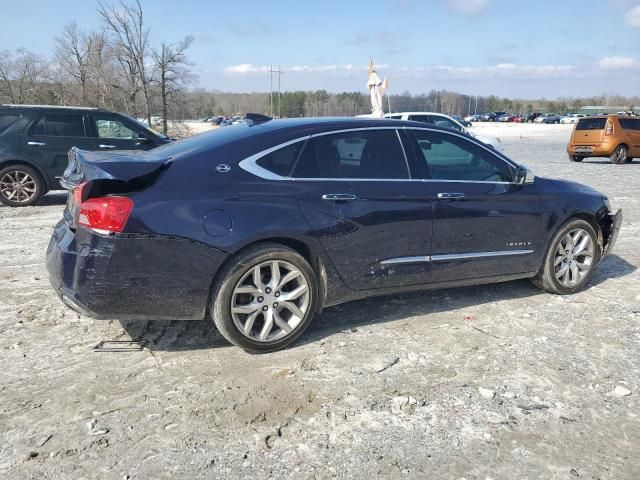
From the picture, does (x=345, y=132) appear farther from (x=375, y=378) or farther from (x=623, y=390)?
(x=623, y=390)

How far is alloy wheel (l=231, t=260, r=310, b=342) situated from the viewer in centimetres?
361

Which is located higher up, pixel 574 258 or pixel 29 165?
pixel 29 165

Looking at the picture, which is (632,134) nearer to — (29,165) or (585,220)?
(585,220)

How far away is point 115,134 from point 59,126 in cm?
92

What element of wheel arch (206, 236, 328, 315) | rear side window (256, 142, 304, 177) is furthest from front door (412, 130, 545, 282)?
rear side window (256, 142, 304, 177)

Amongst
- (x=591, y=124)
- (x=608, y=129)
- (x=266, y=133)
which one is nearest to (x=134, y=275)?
(x=266, y=133)

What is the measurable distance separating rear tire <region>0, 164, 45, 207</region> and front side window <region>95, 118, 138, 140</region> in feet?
4.37

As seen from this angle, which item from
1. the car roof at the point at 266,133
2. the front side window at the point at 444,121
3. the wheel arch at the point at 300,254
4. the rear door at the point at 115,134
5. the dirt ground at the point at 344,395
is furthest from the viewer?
the front side window at the point at 444,121

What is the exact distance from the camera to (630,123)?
19.5 metres

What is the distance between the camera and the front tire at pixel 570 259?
16.1ft

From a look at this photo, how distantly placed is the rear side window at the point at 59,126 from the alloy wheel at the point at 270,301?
7.34 meters

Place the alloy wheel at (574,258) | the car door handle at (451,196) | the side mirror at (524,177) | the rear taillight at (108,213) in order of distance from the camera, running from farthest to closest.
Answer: the alloy wheel at (574,258)
the side mirror at (524,177)
the car door handle at (451,196)
the rear taillight at (108,213)

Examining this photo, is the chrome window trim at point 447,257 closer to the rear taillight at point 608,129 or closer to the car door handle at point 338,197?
the car door handle at point 338,197

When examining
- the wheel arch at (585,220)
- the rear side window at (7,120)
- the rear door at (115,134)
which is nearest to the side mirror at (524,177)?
the wheel arch at (585,220)
